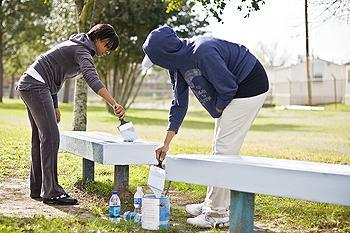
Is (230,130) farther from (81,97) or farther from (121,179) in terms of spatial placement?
(81,97)

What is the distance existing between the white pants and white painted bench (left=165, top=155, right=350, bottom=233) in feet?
1.01

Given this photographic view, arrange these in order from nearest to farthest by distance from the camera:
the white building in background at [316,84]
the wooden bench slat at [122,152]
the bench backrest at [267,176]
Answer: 1. the bench backrest at [267,176]
2. the wooden bench slat at [122,152]
3. the white building in background at [316,84]

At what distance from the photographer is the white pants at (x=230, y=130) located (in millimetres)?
5102

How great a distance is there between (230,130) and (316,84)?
52.7 meters

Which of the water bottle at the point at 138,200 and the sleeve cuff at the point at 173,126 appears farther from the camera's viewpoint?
the water bottle at the point at 138,200

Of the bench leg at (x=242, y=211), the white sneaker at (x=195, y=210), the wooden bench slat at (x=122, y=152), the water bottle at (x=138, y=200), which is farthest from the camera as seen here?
the white sneaker at (x=195, y=210)

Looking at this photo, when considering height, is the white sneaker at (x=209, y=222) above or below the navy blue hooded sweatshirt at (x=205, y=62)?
below

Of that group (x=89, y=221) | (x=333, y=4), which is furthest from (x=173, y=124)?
(x=333, y=4)

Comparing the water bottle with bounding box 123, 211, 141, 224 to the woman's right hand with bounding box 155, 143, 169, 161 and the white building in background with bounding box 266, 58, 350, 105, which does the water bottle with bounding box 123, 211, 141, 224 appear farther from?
the white building in background with bounding box 266, 58, 350, 105

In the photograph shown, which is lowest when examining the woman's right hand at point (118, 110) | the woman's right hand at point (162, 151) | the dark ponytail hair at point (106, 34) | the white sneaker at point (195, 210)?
the white sneaker at point (195, 210)

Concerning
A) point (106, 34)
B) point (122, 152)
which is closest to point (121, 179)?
point (122, 152)

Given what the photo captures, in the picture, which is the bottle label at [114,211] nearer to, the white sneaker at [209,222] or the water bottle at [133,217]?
the water bottle at [133,217]

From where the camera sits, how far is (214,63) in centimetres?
484

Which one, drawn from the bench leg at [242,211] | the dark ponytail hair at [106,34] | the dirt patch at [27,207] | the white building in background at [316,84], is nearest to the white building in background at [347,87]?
the white building in background at [316,84]
